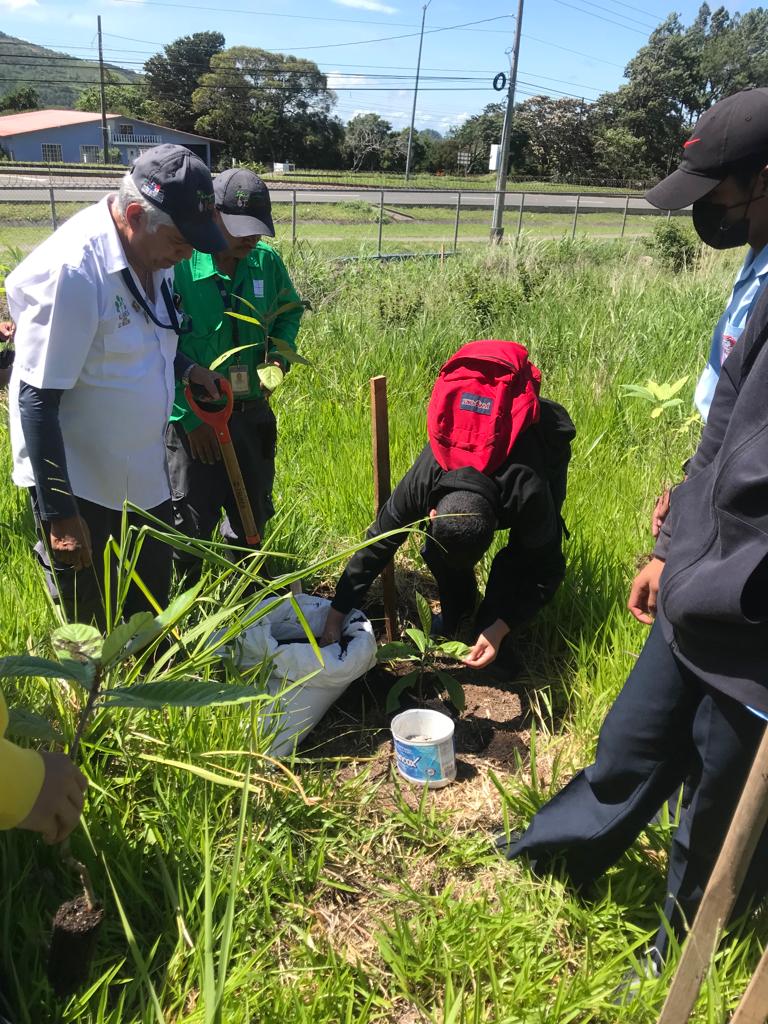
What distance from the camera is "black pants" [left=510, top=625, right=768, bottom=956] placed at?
1374 mm

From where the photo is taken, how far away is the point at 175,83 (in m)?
54.0

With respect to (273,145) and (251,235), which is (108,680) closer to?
(251,235)

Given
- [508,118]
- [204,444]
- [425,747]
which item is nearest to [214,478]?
[204,444]

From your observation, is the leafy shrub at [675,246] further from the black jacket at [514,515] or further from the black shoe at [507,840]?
the black shoe at [507,840]

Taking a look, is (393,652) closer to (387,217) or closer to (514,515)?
(514,515)

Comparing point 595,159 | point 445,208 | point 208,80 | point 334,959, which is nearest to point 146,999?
point 334,959

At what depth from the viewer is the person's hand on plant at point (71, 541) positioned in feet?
6.86

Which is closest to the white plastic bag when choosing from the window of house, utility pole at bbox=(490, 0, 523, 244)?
utility pole at bbox=(490, 0, 523, 244)

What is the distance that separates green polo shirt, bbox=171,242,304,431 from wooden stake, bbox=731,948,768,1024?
242cm

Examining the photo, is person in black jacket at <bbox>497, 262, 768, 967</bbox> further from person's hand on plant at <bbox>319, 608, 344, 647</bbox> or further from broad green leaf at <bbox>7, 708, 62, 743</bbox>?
broad green leaf at <bbox>7, 708, 62, 743</bbox>

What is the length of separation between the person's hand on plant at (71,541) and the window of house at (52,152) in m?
50.0

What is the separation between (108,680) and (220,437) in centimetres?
95

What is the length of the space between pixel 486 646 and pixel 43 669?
148 cm

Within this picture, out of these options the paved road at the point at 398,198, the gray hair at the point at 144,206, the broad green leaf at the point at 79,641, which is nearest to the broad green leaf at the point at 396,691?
the broad green leaf at the point at 79,641
